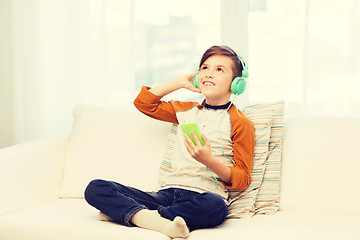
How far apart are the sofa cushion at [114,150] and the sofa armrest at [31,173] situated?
50 millimetres

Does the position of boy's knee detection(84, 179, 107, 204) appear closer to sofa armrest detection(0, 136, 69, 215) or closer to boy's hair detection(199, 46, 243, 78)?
sofa armrest detection(0, 136, 69, 215)

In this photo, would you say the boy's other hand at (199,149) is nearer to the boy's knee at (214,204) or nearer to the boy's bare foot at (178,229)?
the boy's knee at (214,204)

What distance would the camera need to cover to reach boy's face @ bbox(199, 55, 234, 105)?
2145 mm

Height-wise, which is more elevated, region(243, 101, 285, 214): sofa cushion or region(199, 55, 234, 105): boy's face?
region(199, 55, 234, 105): boy's face

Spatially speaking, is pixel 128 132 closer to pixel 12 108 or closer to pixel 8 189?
pixel 8 189

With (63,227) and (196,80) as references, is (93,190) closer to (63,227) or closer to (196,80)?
(63,227)

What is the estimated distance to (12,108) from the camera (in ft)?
10.4

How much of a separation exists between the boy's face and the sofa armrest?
0.77 metres

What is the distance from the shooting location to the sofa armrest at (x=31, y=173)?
2264mm

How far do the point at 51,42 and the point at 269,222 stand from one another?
1658mm

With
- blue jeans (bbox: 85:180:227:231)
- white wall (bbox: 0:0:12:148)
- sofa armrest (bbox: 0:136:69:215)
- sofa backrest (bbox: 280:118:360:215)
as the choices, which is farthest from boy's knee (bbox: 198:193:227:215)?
white wall (bbox: 0:0:12:148)

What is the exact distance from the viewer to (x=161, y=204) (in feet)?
6.95

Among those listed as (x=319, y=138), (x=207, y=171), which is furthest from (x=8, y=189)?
(x=319, y=138)

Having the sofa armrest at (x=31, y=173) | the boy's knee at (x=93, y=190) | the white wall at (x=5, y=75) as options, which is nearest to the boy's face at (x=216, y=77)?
the boy's knee at (x=93, y=190)
